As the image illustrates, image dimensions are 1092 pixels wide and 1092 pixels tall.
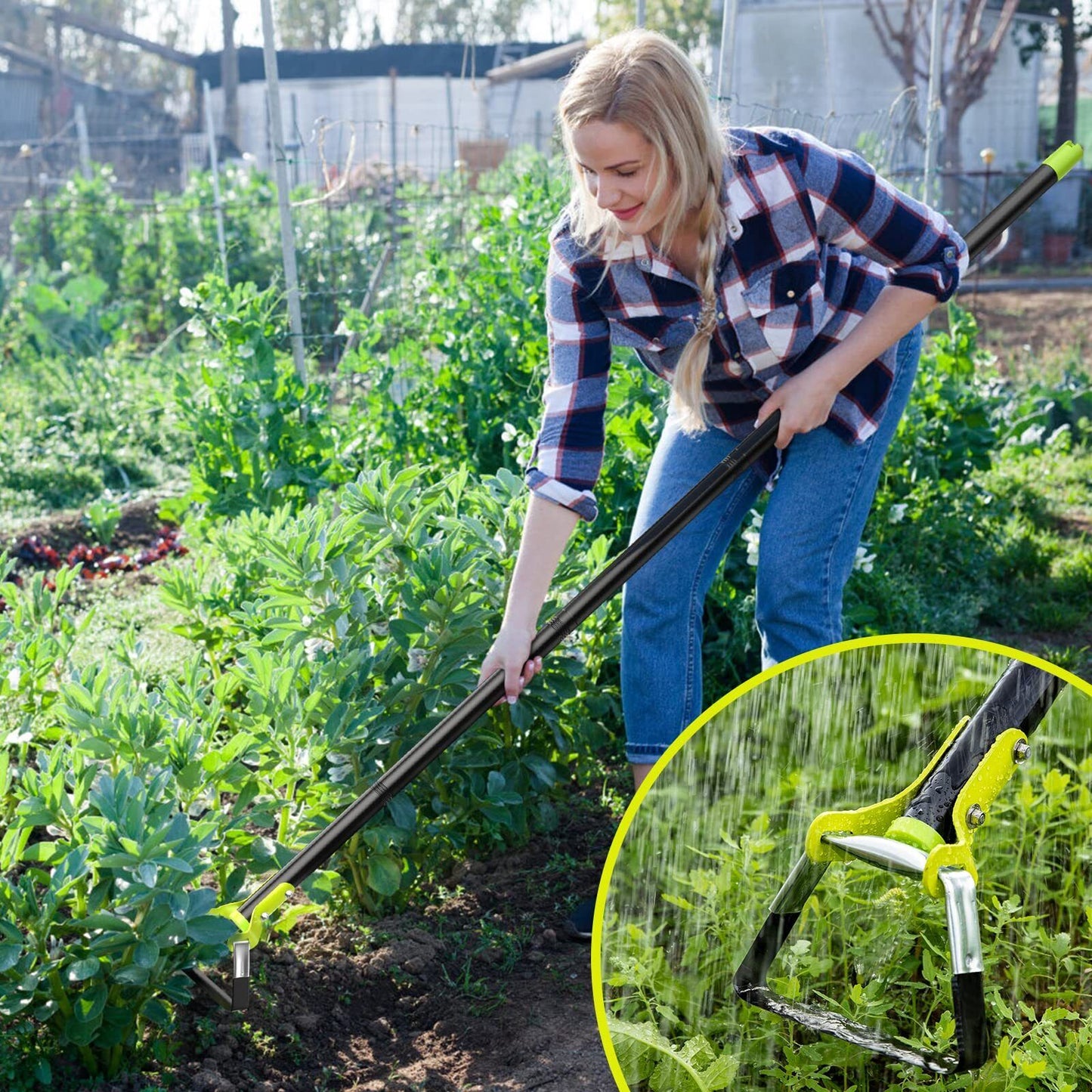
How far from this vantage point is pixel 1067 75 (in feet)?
58.9

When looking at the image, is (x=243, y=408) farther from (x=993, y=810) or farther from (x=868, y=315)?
(x=993, y=810)

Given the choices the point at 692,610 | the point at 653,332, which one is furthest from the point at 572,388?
the point at 692,610

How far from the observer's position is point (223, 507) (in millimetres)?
3895

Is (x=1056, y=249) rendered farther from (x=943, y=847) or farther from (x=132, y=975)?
(x=943, y=847)

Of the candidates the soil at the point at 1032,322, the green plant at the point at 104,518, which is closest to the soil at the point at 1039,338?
the soil at the point at 1032,322

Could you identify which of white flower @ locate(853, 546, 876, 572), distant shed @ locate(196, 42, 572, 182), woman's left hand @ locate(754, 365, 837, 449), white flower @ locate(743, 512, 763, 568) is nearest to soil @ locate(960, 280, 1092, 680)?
white flower @ locate(853, 546, 876, 572)

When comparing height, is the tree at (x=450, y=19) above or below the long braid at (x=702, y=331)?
above

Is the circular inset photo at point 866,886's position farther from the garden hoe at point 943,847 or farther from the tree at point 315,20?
the tree at point 315,20

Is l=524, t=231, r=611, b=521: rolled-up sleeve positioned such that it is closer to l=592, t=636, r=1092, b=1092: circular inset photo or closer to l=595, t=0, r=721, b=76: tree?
l=592, t=636, r=1092, b=1092: circular inset photo

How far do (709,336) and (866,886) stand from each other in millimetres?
1183

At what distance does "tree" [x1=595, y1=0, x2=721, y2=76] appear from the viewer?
22.2 meters

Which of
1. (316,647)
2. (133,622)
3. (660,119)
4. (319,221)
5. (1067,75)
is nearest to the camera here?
(660,119)

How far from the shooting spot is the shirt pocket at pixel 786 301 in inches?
87.4

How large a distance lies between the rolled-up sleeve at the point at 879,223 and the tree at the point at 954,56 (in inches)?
557
